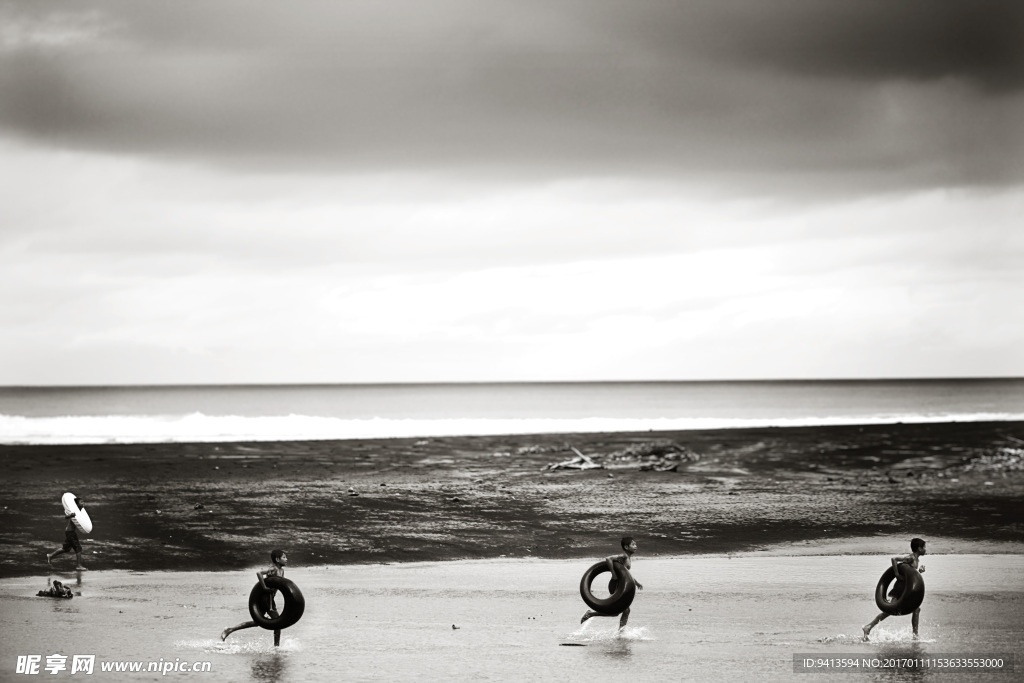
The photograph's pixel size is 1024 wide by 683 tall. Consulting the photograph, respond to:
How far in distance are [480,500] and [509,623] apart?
10.2 meters

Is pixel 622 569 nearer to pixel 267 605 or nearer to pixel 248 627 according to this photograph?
pixel 267 605

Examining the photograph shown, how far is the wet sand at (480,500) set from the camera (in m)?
17.8

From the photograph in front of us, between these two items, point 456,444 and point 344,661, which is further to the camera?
point 456,444

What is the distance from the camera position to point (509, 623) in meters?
12.3

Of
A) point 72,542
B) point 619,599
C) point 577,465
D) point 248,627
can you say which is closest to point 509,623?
point 619,599

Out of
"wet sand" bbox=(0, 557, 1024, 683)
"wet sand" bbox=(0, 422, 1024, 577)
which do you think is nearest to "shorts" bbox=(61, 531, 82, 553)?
"wet sand" bbox=(0, 557, 1024, 683)

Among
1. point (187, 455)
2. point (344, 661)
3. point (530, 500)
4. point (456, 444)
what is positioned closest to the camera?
point (344, 661)

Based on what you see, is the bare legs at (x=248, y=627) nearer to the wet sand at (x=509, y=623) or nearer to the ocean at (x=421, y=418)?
the wet sand at (x=509, y=623)

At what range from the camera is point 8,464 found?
91.5 ft

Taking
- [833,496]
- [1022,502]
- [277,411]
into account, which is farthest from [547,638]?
[277,411]

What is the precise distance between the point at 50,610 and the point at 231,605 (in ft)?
7.50

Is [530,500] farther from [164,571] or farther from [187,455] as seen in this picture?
[187,455]

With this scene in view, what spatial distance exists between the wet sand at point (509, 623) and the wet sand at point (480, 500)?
1783 mm

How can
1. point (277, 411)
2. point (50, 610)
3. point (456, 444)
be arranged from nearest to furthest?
point (50, 610), point (456, 444), point (277, 411)
